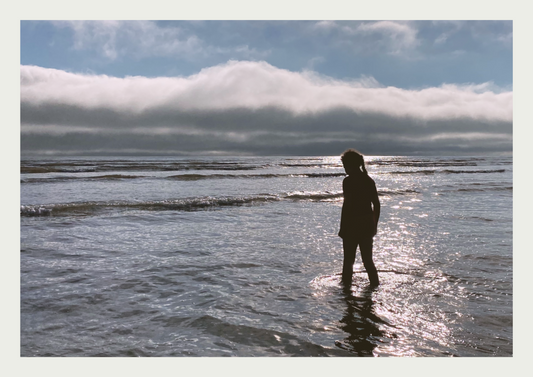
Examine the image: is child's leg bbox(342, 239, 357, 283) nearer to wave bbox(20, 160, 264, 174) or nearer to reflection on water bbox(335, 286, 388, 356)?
reflection on water bbox(335, 286, 388, 356)

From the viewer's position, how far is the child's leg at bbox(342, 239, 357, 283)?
5836mm

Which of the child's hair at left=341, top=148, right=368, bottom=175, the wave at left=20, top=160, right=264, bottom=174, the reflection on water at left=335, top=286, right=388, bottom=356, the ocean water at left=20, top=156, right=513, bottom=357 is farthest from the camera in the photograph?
the wave at left=20, top=160, right=264, bottom=174

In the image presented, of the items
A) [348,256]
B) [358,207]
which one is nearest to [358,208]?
[358,207]

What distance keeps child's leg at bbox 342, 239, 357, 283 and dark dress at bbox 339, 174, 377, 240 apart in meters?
0.10

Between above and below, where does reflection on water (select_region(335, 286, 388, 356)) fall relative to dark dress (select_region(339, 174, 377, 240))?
below

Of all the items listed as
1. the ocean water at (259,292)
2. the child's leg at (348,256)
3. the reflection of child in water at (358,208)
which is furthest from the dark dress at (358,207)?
the ocean water at (259,292)

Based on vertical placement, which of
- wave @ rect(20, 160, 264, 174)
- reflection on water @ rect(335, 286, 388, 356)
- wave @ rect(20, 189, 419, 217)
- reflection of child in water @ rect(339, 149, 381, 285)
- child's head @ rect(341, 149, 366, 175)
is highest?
wave @ rect(20, 160, 264, 174)

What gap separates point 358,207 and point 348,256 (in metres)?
0.85

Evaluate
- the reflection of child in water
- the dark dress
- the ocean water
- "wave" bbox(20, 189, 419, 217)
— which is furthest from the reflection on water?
"wave" bbox(20, 189, 419, 217)

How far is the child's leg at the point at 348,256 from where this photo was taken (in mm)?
5836

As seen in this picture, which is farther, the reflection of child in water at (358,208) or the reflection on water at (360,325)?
the reflection of child in water at (358,208)

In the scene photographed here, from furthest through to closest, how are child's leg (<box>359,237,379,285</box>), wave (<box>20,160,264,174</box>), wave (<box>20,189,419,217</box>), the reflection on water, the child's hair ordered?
1. wave (<box>20,160,264,174</box>)
2. wave (<box>20,189,419,217</box>)
3. child's leg (<box>359,237,379,285</box>)
4. the child's hair
5. the reflection on water

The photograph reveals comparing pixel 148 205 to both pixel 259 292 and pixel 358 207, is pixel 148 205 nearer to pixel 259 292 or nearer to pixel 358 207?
pixel 259 292

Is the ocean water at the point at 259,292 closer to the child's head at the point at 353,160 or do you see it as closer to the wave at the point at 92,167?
the child's head at the point at 353,160
